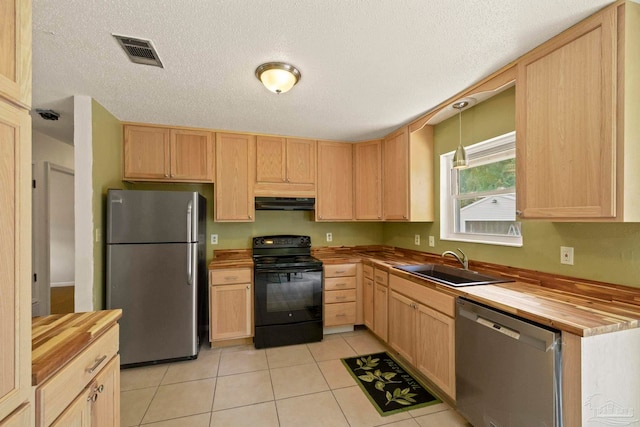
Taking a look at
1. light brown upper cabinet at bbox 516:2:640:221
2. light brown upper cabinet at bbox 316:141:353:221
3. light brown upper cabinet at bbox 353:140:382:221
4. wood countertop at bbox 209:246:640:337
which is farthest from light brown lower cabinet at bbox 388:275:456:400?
light brown upper cabinet at bbox 316:141:353:221

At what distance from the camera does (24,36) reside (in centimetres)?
80

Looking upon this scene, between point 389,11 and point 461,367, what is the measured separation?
6.80 ft

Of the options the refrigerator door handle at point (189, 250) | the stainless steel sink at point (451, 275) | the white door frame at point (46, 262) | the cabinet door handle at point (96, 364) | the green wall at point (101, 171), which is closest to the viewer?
the cabinet door handle at point (96, 364)

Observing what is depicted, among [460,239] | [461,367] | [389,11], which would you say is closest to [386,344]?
[461,367]

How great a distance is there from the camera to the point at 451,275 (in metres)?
2.55

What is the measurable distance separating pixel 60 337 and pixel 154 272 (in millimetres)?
1493

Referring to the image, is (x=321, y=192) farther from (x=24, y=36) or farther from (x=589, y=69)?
(x=24, y=36)

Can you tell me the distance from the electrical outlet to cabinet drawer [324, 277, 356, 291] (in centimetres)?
188

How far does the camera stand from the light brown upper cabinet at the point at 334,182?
3424mm

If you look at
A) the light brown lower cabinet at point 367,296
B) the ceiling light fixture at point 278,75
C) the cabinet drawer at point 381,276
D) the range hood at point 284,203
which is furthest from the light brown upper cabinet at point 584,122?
the range hood at point 284,203

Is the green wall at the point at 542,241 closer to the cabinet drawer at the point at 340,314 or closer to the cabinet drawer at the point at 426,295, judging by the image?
the cabinet drawer at the point at 426,295

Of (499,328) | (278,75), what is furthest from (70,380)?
(499,328)

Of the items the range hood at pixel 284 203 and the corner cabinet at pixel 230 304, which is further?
the range hood at pixel 284 203

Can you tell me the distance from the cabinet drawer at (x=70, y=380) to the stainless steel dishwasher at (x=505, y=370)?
6.28ft
